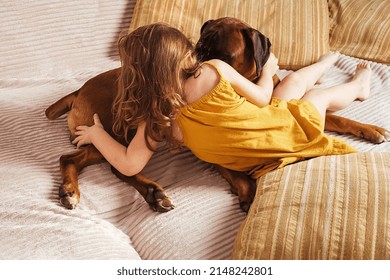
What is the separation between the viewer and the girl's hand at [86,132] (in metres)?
1.59

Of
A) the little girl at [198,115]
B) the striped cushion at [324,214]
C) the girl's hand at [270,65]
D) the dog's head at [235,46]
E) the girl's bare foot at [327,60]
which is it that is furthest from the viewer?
the girl's bare foot at [327,60]

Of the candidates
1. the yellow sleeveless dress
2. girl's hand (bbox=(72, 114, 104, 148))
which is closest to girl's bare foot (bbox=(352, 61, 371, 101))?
the yellow sleeveless dress

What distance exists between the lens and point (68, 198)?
55.9 inches

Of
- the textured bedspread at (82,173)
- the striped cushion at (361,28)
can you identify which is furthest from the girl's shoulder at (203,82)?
the striped cushion at (361,28)

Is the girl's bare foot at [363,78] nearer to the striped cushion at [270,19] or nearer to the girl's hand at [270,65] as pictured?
the striped cushion at [270,19]

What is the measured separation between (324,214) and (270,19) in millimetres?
1167

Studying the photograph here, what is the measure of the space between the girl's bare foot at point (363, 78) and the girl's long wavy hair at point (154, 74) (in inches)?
28.6

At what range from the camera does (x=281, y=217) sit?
1193 mm

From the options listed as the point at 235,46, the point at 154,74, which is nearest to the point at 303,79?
the point at 235,46

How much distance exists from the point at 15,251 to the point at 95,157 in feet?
1.52

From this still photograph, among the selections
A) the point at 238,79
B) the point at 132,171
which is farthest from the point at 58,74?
the point at 238,79

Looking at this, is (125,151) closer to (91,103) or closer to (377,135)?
(91,103)

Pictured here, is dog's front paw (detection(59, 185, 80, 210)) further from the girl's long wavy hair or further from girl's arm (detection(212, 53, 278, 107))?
girl's arm (detection(212, 53, 278, 107))

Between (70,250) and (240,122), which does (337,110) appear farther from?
(70,250)
